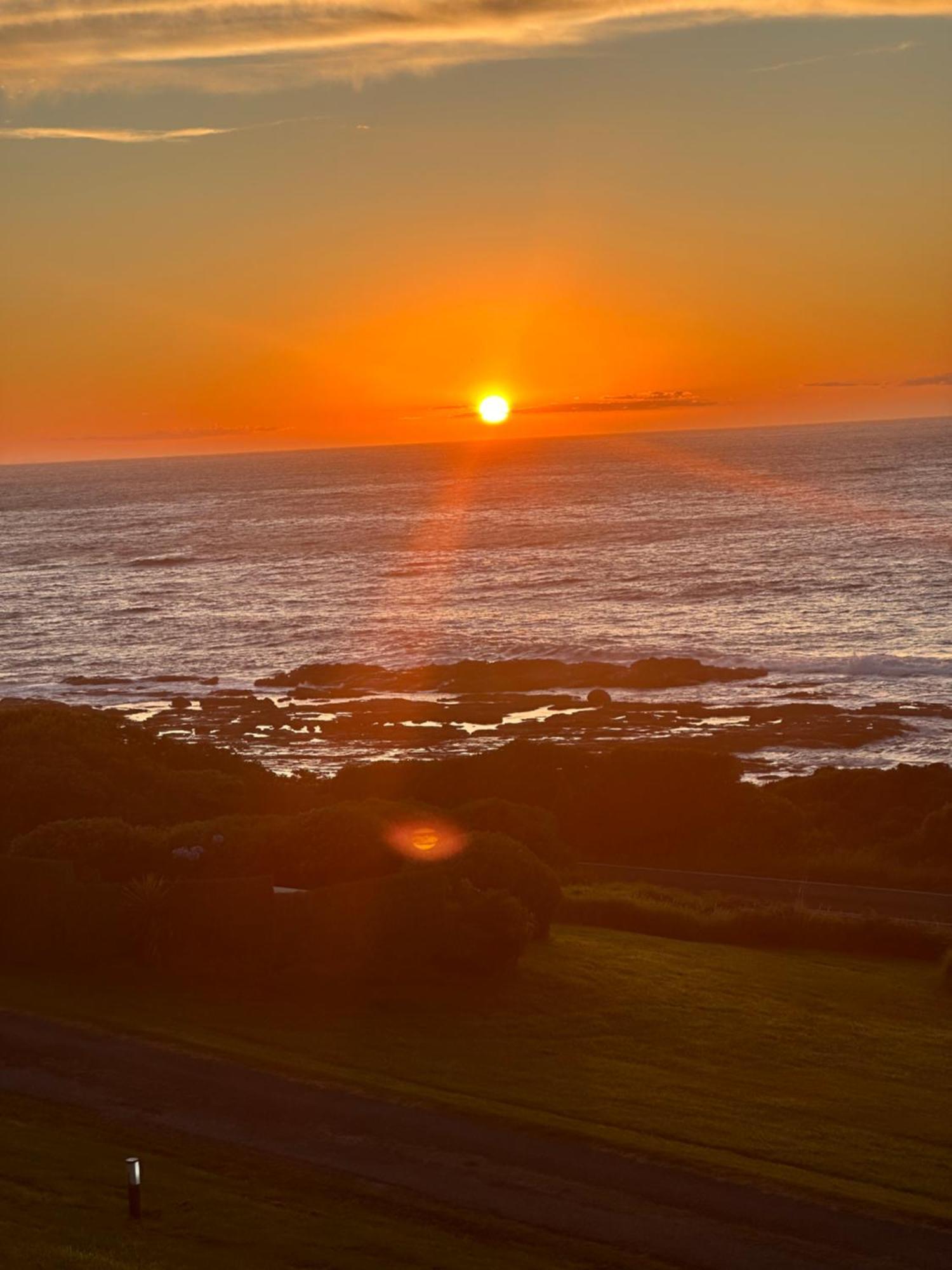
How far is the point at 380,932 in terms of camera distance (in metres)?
25.0

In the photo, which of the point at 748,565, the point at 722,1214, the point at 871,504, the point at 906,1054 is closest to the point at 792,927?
the point at 906,1054

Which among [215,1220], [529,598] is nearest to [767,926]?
[215,1220]

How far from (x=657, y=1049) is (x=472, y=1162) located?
570cm

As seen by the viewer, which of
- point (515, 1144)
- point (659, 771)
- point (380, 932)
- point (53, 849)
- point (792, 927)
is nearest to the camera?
point (515, 1144)

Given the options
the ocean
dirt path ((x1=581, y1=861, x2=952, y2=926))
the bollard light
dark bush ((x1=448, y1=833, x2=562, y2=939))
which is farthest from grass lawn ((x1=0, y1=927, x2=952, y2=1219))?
the ocean

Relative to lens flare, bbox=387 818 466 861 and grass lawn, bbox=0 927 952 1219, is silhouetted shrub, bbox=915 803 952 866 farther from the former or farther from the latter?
lens flare, bbox=387 818 466 861

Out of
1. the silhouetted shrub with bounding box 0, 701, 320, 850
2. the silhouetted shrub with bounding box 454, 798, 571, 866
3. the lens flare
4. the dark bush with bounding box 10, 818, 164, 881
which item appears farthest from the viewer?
the silhouetted shrub with bounding box 0, 701, 320, 850

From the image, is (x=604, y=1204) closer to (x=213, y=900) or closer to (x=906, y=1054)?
(x=906, y=1054)

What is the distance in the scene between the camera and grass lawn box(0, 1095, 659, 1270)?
1425 centimetres

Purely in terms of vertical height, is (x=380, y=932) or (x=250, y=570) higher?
(x=250, y=570)

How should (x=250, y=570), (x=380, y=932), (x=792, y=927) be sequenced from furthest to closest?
(x=250, y=570) → (x=792, y=927) → (x=380, y=932)

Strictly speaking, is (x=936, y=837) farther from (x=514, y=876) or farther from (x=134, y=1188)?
(x=134, y=1188)

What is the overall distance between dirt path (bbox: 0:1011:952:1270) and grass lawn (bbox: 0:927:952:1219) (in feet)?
1.93

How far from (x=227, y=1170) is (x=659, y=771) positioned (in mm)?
29298
